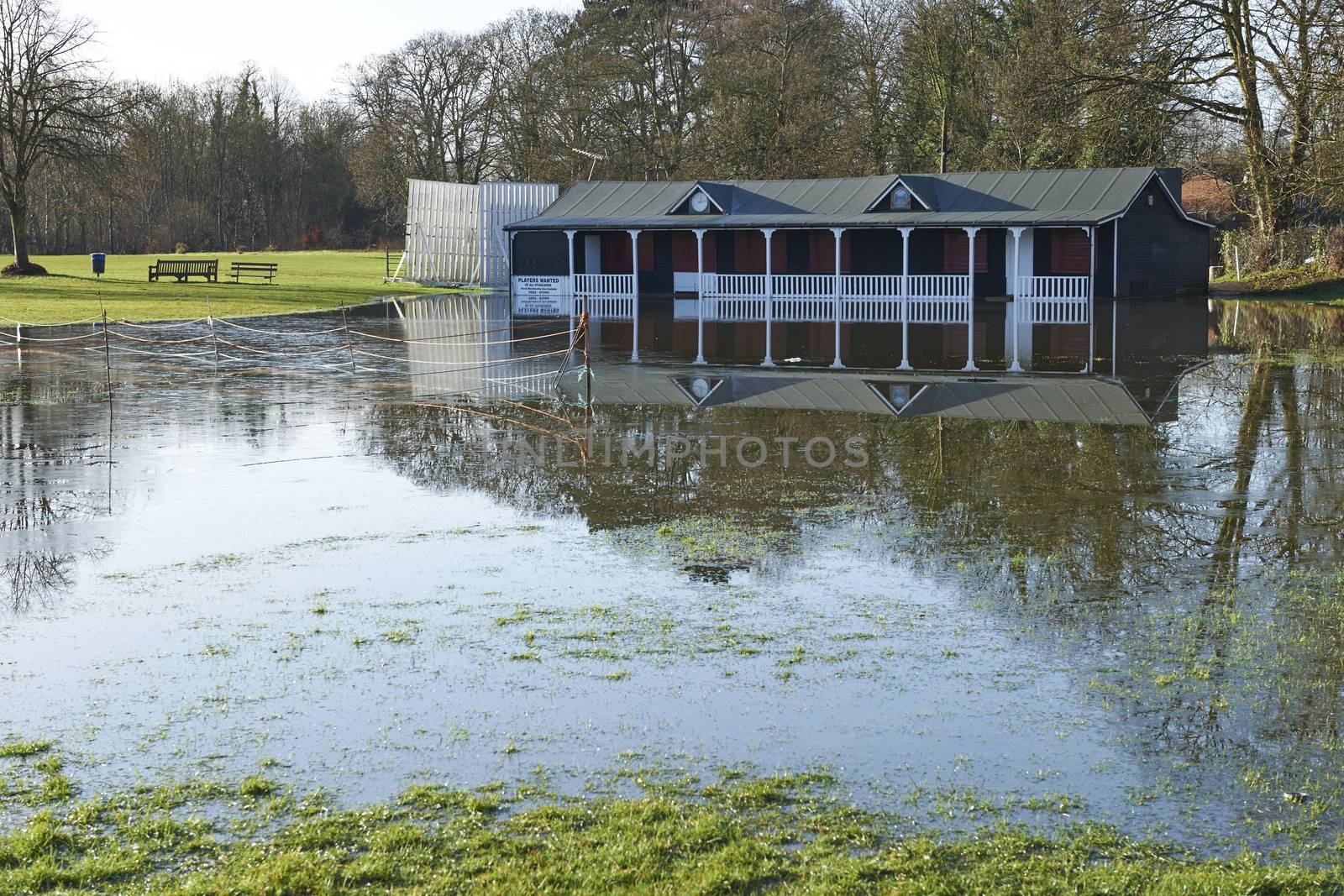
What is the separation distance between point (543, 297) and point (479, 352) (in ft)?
40.5

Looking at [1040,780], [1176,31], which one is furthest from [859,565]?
[1176,31]

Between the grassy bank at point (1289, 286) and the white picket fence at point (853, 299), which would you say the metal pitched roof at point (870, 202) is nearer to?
the white picket fence at point (853, 299)

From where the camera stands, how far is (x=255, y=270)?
60781 mm

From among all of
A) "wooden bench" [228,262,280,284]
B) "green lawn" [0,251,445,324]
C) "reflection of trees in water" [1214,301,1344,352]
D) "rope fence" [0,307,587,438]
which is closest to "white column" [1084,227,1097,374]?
"reflection of trees in water" [1214,301,1344,352]

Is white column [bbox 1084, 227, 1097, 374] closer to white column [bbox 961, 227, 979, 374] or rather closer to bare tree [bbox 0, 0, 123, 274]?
white column [bbox 961, 227, 979, 374]

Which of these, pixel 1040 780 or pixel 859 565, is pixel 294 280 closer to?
pixel 859 565

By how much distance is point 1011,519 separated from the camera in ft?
39.1

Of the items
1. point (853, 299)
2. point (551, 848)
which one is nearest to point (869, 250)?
point (853, 299)

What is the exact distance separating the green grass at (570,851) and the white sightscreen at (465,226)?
144 feet

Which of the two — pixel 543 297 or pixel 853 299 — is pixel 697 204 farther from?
pixel 853 299

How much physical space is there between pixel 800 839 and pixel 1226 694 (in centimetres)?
302

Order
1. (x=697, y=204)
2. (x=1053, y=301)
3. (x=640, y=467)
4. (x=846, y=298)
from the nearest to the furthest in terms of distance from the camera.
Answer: (x=640, y=467) → (x=1053, y=301) → (x=846, y=298) → (x=697, y=204)

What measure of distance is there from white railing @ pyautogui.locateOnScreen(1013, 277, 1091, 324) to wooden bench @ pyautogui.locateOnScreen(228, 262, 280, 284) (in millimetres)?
28990

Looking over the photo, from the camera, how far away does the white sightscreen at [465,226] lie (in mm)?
50344
